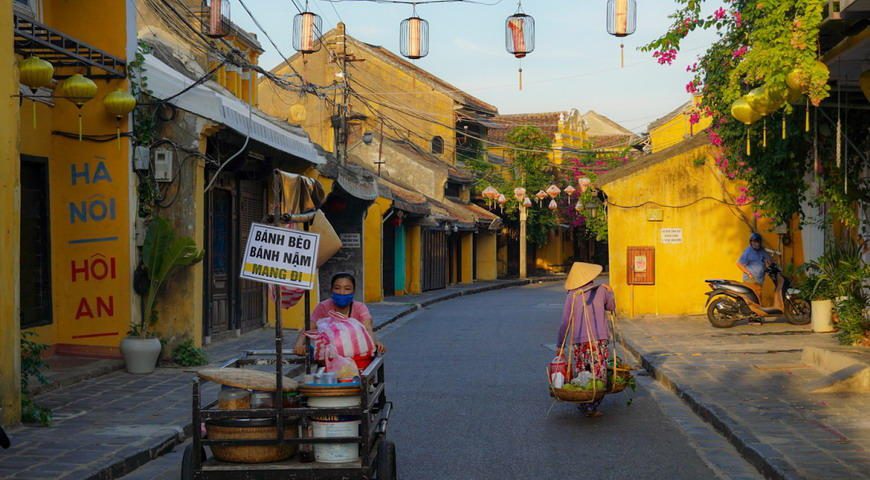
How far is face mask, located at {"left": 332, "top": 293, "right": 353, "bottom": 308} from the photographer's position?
8094mm

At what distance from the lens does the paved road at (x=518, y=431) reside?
26.6 ft

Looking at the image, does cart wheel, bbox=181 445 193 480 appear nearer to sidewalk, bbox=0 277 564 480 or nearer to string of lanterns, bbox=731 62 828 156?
sidewalk, bbox=0 277 564 480

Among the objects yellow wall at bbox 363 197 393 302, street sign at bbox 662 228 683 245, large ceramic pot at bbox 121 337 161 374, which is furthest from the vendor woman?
yellow wall at bbox 363 197 393 302

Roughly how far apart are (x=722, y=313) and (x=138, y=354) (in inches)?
456

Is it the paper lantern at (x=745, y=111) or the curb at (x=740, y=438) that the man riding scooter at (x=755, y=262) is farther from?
the paper lantern at (x=745, y=111)

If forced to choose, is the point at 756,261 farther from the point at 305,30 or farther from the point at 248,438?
the point at 248,438

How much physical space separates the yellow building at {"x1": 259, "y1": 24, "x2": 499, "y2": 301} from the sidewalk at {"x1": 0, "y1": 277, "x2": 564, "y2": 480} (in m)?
19.8

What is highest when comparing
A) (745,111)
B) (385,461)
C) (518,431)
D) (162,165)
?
(745,111)

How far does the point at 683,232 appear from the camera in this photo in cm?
2377

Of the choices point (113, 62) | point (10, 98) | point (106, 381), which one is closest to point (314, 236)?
point (10, 98)

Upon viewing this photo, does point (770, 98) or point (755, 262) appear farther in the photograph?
point (755, 262)

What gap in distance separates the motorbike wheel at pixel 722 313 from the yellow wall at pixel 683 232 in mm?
3845

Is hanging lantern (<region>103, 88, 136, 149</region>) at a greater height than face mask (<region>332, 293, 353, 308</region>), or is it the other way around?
hanging lantern (<region>103, 88, 136, 149</region>)

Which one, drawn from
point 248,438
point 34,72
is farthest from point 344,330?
point 34,72
